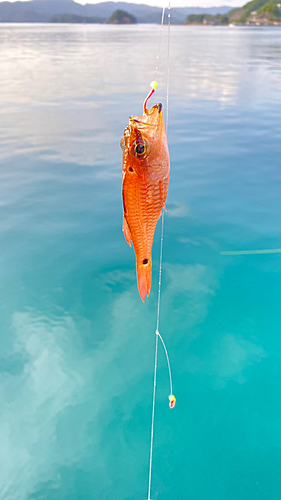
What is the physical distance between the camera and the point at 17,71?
113 feet

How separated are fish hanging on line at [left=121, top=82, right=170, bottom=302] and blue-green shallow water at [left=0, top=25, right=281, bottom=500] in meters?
4.00

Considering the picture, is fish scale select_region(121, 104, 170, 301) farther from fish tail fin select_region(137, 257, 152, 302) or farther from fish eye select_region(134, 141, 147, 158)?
fish tail fin select_region(137, 257, 152, 302)

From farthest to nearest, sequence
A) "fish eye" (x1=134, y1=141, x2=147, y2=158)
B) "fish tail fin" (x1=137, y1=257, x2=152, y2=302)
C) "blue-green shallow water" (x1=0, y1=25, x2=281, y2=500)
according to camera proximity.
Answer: "blue-green shallow water" (x1=0, y1=25, x2=281, y2=500) < "fish tail fin" (x1=137, y1=257, x2=152, y2=302) < "fish eye" (x1=134, y1=141, x2=147, y2=158)

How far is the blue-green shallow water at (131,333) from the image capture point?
16.6 ft

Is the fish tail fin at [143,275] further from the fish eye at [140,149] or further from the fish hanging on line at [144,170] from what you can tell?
the fish eye at [140,149]

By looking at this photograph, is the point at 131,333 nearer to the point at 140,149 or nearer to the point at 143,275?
the point at 143,275

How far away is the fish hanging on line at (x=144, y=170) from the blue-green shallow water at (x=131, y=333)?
4.00 m

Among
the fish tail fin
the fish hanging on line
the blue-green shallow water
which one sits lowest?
the blue-green shallow water

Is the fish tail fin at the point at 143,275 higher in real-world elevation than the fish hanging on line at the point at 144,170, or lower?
lower

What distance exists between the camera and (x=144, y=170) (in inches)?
97.1

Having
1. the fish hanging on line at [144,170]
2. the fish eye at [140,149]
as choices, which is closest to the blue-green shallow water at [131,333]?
the fish hanging on line at [144,170]

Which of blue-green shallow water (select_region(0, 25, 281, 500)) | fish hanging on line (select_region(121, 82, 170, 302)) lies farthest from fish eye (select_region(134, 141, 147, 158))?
blue-green shallow water (select_region(0, 25, 281, 500))

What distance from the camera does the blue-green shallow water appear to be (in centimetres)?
507

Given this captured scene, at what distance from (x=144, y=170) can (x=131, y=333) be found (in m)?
4.94
